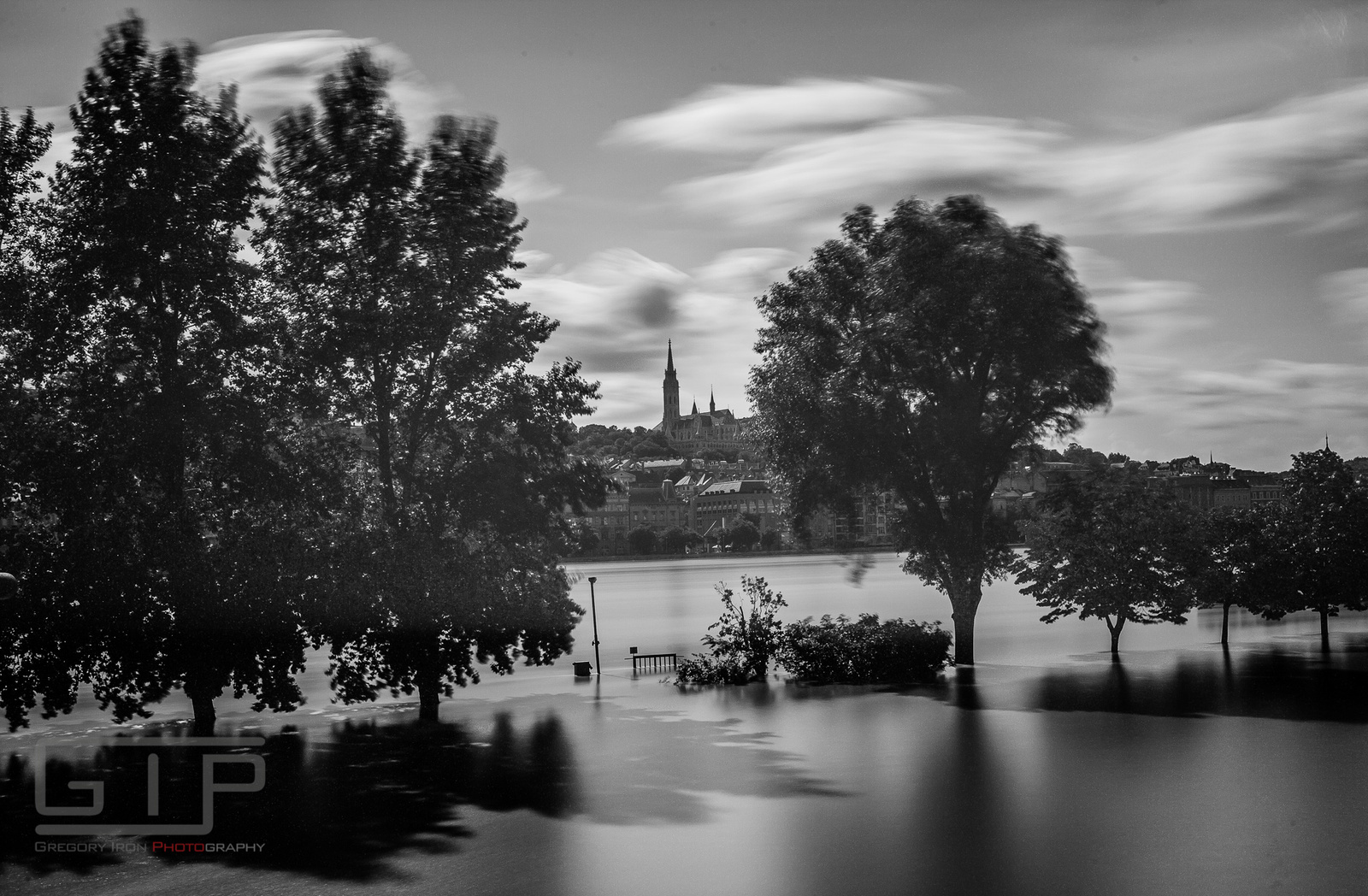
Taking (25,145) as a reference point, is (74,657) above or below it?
below

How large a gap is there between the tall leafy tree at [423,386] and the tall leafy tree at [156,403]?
6.57 feet

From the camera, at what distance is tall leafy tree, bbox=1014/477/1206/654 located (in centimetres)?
4512

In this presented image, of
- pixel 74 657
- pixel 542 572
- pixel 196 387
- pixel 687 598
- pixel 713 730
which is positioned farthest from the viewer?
pixel 687 598

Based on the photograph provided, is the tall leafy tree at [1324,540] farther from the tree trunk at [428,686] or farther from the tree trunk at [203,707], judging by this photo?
the tree trunk at [203,707]

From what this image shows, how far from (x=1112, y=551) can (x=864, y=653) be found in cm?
1254

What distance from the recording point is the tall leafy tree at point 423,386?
3444 cm

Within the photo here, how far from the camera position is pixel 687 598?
481 feet

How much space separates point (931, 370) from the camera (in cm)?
4091

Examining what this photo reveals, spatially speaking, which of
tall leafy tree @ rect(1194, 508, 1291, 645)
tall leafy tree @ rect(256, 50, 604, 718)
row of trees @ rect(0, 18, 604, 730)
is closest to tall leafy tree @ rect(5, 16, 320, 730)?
row of trees @ rect(0, 18, 604, 730)

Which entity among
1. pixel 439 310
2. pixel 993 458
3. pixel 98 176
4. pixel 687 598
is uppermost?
pixel 98 176

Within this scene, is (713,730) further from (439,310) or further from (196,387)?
(196,387)

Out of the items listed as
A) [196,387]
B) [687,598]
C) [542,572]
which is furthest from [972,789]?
[687,598]

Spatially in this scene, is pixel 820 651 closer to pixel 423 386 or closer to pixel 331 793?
pixel 423 386

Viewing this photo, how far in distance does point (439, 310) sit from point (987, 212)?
1876 cm
